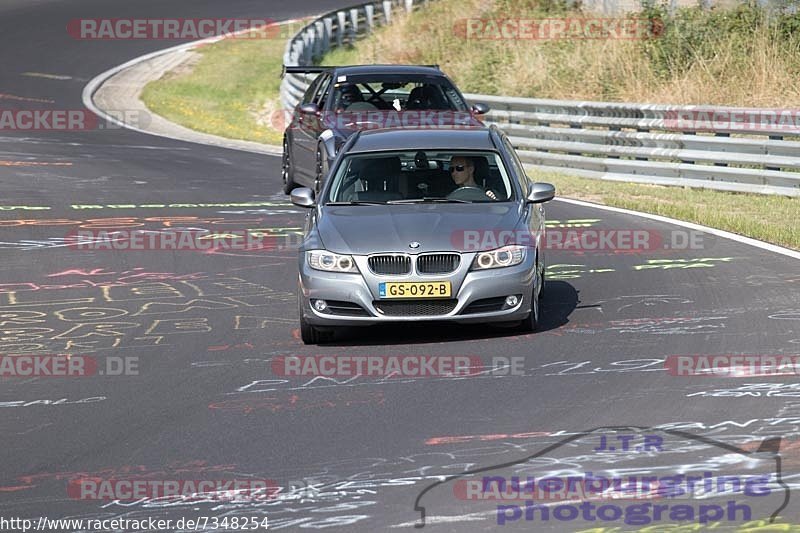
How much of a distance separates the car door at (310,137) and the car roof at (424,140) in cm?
574

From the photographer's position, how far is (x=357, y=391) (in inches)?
344

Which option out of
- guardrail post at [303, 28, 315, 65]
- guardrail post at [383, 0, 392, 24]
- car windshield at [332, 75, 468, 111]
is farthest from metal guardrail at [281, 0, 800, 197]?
guardrail post at [383, 0, 392, 24]

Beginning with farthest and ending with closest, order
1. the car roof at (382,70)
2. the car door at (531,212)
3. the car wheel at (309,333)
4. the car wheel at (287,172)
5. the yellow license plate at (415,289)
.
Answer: the car wheel at (287,172)
the car roof at (382,70)
the car door at (531,212)
the car wheel at (309,333)
the yellow license plate at (415,289)

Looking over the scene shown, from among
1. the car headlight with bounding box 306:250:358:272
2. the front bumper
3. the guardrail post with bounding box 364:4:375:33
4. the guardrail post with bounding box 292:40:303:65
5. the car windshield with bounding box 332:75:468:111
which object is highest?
the guardrail post with bounding box 364:4:375:33

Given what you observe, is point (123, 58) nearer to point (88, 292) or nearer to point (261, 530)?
point (88, 292)

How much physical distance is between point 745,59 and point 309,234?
1795 cm

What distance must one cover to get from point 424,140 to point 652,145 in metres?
9.57

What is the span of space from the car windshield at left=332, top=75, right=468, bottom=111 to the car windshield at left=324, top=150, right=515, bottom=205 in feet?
21.3

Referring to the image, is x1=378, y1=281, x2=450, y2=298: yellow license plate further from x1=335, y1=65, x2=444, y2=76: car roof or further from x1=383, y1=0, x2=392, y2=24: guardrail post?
x1=383, y1=0, x2=392, y2=24: guardrail post

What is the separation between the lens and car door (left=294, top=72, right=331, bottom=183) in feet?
59.4

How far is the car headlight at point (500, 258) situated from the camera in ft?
33.5

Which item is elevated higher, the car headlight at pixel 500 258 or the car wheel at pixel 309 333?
the car headlight at pixel 500 258

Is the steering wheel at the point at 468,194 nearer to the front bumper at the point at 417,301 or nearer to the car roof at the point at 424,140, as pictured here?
the car roof at the point at 424,140

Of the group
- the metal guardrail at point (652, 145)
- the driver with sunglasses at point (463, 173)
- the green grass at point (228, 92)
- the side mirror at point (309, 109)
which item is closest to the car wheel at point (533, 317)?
the driver with sunglasses at point (463, 173)
